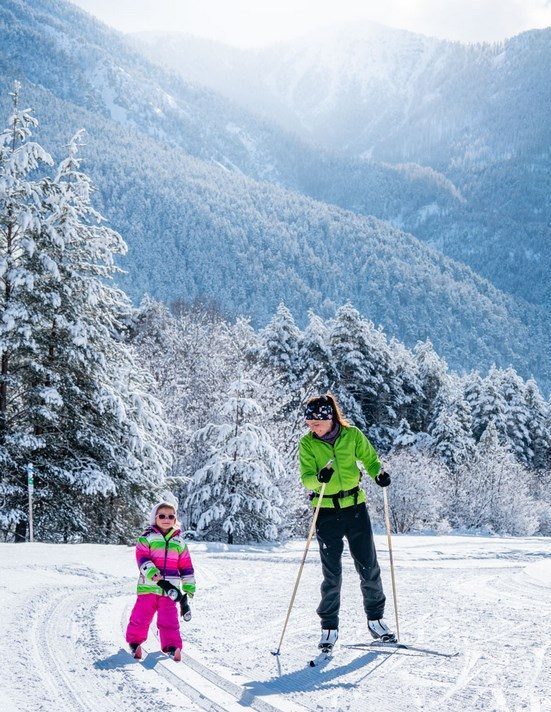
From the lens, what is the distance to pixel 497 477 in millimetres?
37875

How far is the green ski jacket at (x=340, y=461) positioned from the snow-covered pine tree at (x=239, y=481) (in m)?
14.4

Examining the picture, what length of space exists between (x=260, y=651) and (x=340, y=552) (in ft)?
3.11

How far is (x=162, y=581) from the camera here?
198 inches

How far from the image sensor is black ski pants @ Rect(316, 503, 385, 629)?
18.7ft

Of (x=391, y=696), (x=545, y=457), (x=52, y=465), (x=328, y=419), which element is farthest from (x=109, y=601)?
(x=545, y=457)

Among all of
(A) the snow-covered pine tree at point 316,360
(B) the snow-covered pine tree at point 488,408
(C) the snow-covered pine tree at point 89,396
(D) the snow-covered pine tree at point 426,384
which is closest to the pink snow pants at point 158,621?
(C) the snow-covered pine tree at point 89,396

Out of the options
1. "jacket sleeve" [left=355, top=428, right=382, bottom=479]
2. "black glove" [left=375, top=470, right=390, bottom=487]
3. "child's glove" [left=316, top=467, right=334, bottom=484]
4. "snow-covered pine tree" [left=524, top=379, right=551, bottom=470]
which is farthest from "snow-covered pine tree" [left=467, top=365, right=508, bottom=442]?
"child's glove" [left=316, top=467, right=334, bottom=484]

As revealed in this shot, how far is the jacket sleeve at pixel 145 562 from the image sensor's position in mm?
5141

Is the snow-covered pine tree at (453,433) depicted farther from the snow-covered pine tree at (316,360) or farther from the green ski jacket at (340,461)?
the green ski jacket at (340,461)

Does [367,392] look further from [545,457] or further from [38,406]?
[38,406]

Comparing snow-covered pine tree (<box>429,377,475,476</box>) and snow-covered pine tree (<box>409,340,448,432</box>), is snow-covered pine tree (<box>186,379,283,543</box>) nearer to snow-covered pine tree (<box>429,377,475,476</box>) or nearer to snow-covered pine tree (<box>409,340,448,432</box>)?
snow-covered pine tree (<box>429,377,475,476</box>)

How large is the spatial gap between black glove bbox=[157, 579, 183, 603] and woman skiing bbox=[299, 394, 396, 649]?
48.9 inches

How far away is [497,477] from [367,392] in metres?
7.99

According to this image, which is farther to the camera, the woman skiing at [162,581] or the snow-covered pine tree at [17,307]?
the snow-covered pine tree at [17,307]
